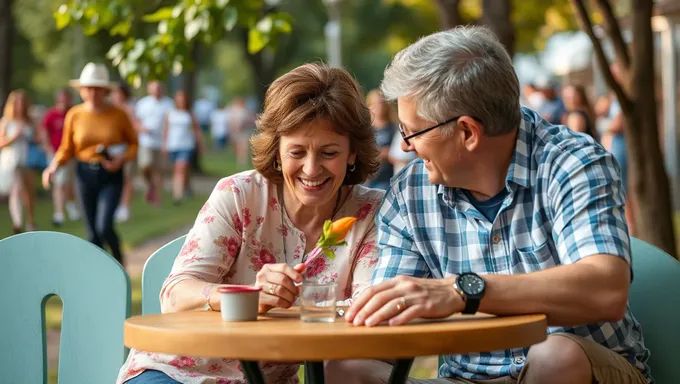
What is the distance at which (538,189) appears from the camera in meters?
3.38

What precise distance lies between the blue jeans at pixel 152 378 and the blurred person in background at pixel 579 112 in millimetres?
8574

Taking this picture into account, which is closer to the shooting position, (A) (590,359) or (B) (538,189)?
(A) (590,359)

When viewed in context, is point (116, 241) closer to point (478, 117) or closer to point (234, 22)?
point (234, 22)

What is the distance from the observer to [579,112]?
1205cm

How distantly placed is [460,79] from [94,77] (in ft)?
25.4

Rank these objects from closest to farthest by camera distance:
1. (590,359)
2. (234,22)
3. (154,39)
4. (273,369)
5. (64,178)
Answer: (590,359)
(273,369)
(234,22)
(154,39)
(64,178)

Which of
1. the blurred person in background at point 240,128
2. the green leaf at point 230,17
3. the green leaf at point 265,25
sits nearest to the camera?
the green leaf at point 230,17

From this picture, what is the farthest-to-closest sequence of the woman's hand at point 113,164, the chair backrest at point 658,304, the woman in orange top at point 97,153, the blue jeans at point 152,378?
1. the woman's hand at point 113,164
2. the woman in orange top at point 97,153
3. the chair backrest at point 658,304
4. the blue jeans at point 152,378

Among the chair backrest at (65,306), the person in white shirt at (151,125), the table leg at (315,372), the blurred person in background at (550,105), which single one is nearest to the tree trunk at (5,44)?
the person in white shirt at (151,125)

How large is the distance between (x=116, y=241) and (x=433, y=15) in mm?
25782

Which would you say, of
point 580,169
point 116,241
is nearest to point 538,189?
point 580,169

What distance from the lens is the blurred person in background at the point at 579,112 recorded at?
11.8 metres

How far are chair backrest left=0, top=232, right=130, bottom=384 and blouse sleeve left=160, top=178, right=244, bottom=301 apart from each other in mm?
480

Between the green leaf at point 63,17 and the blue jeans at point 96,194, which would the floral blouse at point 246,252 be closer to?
the green leaf at point 63,17
